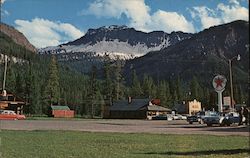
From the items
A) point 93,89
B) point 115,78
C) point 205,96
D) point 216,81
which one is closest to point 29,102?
point 93,89

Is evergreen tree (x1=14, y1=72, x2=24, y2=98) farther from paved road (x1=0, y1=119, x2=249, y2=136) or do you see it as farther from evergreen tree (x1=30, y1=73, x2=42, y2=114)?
paved road (x1=0, y1=119, x2=249, y2=136)

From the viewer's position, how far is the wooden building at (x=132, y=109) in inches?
4102

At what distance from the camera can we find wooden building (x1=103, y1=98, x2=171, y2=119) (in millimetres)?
104188

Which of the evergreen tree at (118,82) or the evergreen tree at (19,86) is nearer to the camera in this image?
the evergreen tree at (19,86)

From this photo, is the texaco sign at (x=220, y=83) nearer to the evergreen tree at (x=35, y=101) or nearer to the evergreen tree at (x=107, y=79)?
the evergreen tree at (x=35, y=101)

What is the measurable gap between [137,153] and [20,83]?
10341 centimetres

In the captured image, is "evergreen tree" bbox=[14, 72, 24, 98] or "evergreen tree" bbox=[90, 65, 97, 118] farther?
"evergreen tree" bbox=[14, 72, 24, 98]

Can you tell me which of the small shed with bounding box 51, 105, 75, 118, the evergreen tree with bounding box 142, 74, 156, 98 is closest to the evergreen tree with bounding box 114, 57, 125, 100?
the evergreen tree with bounding box 142, 74, 156, 98

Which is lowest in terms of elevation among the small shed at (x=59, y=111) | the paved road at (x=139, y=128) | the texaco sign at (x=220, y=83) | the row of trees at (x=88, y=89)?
the paved road at (x=139, y=128)

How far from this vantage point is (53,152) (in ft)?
41.0

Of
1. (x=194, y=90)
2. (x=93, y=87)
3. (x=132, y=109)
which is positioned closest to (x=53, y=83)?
(x=93, y=87)

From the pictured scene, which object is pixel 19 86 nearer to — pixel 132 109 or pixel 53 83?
pixel 53 83

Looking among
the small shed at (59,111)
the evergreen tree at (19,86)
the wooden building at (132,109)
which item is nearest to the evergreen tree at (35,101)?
the evergreen tree at (19,86)

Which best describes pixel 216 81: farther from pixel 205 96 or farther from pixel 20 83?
pixel 205 96
